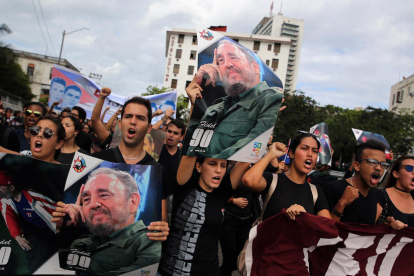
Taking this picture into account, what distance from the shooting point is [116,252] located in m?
2.29

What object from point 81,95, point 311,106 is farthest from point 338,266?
point 311,106

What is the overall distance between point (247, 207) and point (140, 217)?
1854 mm

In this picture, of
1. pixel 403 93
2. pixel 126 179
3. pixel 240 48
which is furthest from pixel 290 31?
pixel 126 179

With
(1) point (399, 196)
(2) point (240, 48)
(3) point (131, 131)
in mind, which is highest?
(2) point (240, 48)

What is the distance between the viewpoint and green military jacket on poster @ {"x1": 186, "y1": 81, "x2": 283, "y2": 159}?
272cm

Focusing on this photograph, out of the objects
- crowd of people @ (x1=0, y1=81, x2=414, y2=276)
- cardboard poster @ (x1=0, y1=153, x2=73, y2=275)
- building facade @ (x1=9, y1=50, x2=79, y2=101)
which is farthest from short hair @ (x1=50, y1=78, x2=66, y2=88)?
building facade @ (x1=9, y1=50, x2=79, y2=101)

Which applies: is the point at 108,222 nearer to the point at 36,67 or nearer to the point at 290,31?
the point at 36,67

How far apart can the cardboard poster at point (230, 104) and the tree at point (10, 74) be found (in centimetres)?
3395

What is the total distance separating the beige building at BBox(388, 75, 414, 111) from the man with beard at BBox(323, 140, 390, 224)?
145 feet

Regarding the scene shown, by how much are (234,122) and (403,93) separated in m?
49.8

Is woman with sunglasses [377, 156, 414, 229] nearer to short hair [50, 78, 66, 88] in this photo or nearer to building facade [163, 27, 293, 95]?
short hair [50, 78, 66, 88]

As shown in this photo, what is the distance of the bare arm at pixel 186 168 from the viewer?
9.16 ft

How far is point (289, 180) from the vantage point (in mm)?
3027

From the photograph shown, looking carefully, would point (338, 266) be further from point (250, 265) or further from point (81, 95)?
point (81, 95)
